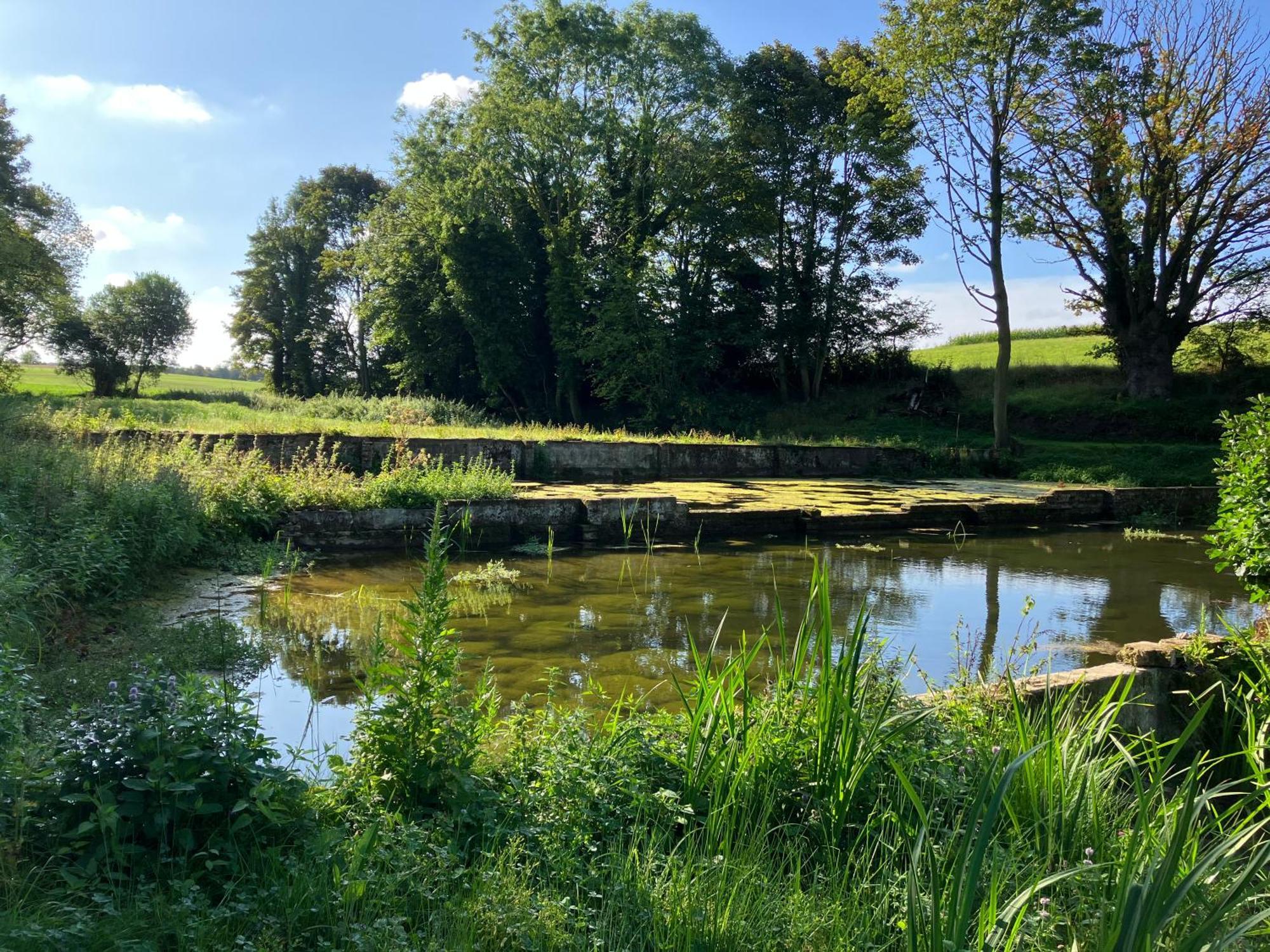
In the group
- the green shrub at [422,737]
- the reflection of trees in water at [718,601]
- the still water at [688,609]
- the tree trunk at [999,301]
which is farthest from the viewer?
the tree trunk at [999,301]

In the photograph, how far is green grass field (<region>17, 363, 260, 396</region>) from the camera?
123 ft

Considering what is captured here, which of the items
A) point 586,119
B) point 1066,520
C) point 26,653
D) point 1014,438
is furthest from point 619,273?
point 26,653

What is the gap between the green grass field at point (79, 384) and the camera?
3738cm

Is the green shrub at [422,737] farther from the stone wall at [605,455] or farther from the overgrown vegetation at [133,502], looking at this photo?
the stone wall at [605,455]

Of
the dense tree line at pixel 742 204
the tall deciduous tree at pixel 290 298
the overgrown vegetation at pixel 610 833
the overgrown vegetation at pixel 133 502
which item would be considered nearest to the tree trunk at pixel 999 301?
the dense tree line at pixel 742 204

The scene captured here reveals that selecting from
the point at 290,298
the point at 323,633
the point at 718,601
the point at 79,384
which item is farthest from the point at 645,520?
the point at 79,384

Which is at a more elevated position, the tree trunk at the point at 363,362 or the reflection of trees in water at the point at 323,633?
the tree trunk at the point at 363,362

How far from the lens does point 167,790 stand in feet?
6.97

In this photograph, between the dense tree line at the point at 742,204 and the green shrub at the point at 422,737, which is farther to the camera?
the dense tree line at the point at 742,204

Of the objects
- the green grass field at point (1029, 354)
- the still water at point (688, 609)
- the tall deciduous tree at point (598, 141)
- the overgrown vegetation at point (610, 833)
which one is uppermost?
the tall deciduous tree at point (598, 141)

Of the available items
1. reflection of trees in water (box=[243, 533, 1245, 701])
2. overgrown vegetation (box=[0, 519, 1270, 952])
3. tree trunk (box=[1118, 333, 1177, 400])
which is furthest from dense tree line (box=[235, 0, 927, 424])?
overgrown vegetation (box=[0, 519, 1270, 952])

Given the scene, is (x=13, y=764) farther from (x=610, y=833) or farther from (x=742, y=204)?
(x=742, y=204)

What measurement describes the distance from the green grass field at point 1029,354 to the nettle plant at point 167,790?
27.2 meters

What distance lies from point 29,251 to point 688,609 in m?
26.8
